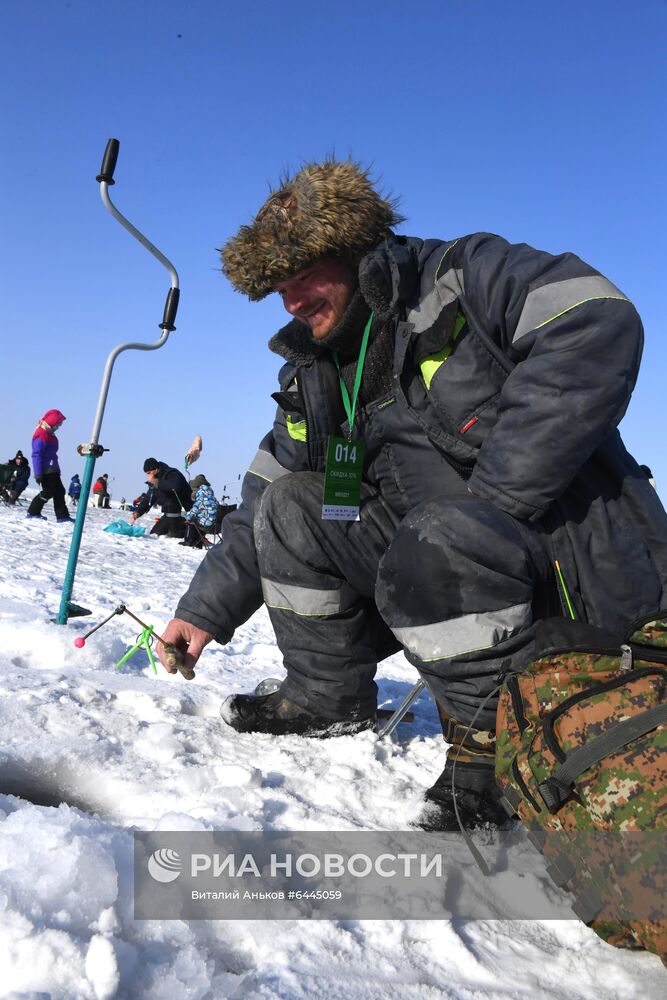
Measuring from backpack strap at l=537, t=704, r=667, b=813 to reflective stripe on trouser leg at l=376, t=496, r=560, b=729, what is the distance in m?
0.42

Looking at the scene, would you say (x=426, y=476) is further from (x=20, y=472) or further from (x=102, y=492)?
(x=102, y=492)

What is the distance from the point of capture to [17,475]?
48.2 ft

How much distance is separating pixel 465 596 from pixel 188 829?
695 mm

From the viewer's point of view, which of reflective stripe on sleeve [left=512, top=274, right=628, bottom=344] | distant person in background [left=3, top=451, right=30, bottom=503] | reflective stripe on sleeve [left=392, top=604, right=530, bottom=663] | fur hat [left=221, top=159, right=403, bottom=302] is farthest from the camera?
distant person in background [left=3, top=451, right=30, bottom=503]

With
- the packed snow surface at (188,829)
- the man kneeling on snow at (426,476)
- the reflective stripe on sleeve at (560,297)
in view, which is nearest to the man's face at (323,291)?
the man kneeling on snow at (426,476)

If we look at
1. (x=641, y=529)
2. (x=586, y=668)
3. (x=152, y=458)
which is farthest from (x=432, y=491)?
(x=152, y=458)

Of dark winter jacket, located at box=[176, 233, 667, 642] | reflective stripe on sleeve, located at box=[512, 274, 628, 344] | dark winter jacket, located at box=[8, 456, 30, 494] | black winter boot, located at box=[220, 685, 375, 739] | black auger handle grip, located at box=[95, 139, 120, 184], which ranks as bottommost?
dark winter jacket, located at box=[8, 456, 30, 494]

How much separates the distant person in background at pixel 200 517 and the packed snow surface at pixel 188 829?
26.1 feet

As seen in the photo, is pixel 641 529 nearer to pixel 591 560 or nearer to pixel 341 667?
pixel 591 560

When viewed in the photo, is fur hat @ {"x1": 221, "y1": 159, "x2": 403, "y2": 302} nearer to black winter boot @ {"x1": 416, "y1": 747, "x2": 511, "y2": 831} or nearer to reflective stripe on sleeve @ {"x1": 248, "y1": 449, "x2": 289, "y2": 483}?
reflective stripe on sleeve @ {"x1": 248, "y1": 449, "x2": 289, "y2": 483}

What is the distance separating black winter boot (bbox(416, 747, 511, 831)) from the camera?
59.4 inches

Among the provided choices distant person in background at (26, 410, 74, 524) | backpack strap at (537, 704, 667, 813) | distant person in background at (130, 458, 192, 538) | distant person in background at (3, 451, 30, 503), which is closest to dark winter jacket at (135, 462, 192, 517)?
distant person in background at (130, 458, 192, 538)

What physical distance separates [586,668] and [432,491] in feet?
2.77

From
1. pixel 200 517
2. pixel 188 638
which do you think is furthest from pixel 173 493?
pixel 188 638
